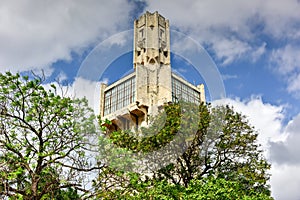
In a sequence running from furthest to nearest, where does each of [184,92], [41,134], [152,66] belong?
[152,66] < [184,92] < [41,134]

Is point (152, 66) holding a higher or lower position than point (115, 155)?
higher

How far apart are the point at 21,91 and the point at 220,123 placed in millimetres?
9183

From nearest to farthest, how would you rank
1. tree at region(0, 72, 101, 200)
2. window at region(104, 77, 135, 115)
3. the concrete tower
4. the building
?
tree at region(0, 72, 101, 200) → the concrete tower → the building → window at region(104, 77, 135, 115)

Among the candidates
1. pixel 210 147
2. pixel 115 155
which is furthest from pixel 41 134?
pixel 210 147

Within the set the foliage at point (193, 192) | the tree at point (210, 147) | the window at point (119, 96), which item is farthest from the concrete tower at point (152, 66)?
the foliage at point (193, 192)

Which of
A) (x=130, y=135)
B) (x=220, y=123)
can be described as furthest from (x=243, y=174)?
(x=130, y=135)

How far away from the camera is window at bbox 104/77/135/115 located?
26625 millimetres

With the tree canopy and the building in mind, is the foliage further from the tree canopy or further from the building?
the building

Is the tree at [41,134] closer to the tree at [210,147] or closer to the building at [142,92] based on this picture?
the tree at [210,147]

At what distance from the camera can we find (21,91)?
1002cm

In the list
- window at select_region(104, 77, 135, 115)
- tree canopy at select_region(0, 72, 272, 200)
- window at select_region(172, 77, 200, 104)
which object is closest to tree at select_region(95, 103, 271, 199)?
tree canopy at select_region(0, 72, 272, 200)

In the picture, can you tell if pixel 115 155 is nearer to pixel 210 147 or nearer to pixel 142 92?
pixel 210 147

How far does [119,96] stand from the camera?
90.9 ft

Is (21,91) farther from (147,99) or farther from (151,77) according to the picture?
(147,99)
